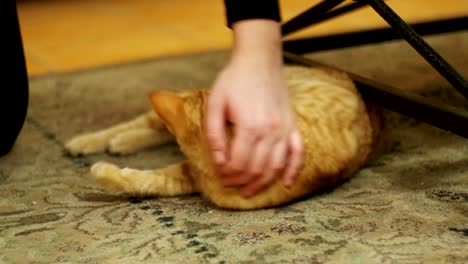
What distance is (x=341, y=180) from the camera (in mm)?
1040

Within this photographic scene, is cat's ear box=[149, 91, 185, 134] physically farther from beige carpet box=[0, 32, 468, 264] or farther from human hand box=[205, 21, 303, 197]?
human hand box=[205, 21, 303, 197]

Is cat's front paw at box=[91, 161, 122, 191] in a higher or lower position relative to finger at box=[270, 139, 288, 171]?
lower

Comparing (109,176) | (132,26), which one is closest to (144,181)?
(109,176)

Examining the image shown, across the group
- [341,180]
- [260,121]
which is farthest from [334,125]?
[260,121]

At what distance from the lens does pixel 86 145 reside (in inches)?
51.3

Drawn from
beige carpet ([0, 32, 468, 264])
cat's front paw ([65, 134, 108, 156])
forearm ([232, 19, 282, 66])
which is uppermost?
forearm ([232, 19, 282, 66])

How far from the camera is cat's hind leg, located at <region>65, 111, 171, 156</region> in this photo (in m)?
1.29

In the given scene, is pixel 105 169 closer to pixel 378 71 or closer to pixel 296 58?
pixel 296 58

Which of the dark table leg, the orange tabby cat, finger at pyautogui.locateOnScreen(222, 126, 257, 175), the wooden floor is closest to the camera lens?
finger at pyautogui.locateOnScreen(222, 126, 257, 175)

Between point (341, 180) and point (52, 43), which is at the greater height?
point (52, 43)

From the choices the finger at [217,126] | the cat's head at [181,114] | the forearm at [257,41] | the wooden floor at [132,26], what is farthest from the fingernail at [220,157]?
the wooden floor at [132,26]

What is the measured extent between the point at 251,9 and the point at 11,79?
0.59 m

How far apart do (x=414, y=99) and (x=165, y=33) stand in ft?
5.80

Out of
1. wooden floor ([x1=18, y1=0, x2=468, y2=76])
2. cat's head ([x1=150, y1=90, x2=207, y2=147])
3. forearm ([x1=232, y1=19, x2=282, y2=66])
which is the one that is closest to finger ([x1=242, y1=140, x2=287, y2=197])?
forearm ([x1=232, y1=19, x2=282, y2=66])
